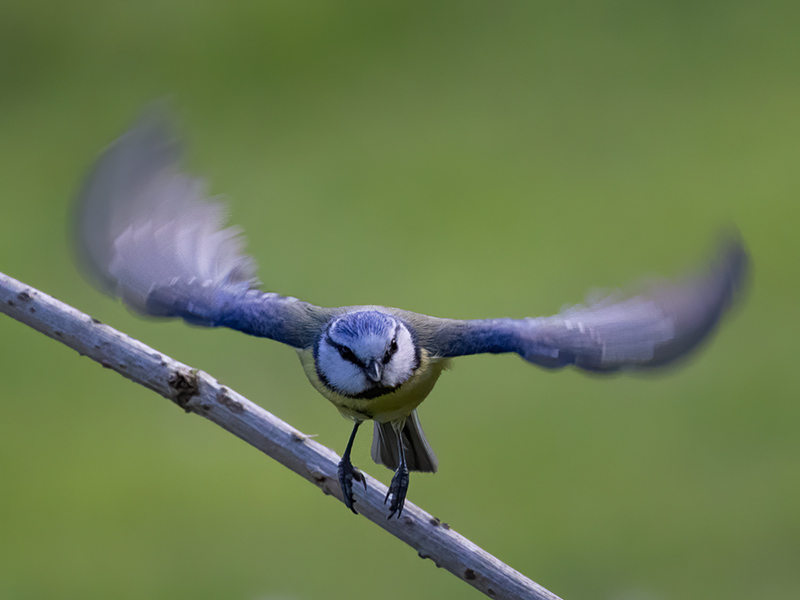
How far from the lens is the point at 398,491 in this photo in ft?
4.69

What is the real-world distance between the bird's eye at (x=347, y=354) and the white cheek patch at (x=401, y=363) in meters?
A: 0.05

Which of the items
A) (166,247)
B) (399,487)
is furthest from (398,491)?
(166,247)

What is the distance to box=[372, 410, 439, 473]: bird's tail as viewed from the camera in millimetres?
1600

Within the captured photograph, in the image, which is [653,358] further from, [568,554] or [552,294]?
[552,294]

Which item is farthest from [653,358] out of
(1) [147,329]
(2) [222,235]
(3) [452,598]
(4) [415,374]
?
(1) [147,329]

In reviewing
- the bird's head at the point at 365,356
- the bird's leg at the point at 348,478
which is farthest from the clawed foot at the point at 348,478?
the bird's head at the point at 365,356

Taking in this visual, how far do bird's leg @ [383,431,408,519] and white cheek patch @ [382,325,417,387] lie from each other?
179mm

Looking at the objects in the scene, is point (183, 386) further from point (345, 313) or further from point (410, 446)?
point (410, 446)

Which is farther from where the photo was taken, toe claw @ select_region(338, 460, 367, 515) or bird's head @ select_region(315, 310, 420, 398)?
toe claw @ select_region(338, 460, 367, 515)

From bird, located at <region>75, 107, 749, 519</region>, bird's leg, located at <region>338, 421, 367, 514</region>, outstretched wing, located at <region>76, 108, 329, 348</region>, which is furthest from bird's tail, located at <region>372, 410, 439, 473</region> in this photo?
outstretched wing, located at <region>76, 108, 329, 348</region>

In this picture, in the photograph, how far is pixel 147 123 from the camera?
1.64 metres

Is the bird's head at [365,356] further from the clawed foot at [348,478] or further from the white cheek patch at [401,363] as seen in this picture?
the clawed foot at [348,478]

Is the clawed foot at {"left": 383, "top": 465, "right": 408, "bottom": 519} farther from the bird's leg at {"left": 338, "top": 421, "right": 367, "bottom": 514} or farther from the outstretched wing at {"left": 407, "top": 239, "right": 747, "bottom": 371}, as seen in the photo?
the outstretched wing at {"left": 407, "top": 239, "right": 747, "bottom": 371}

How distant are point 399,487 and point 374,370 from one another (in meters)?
0.23
